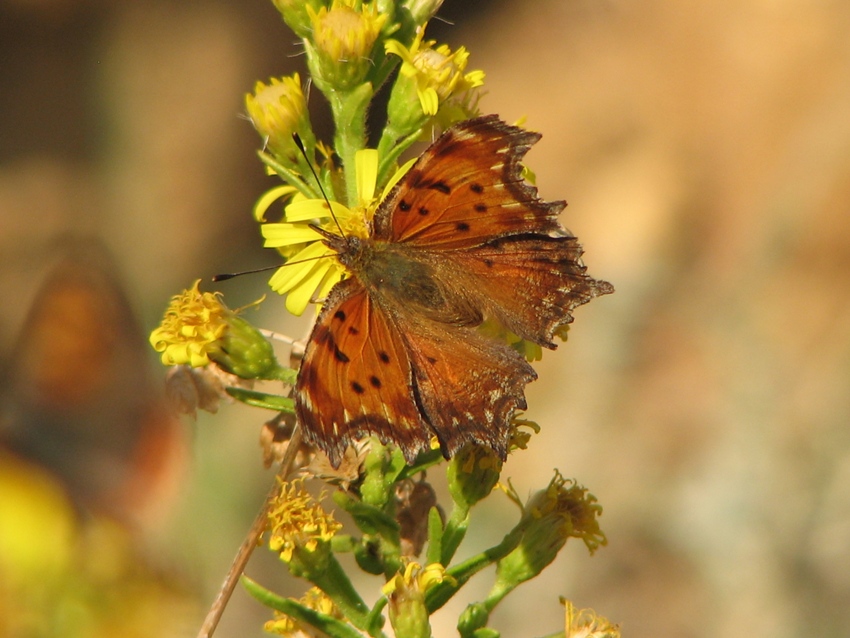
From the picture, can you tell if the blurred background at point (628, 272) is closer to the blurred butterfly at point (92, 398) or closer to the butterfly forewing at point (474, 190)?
the blurred butterfly at point (92, 398)

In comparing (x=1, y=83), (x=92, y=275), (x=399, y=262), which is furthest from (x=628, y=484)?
(x=1, y=83)

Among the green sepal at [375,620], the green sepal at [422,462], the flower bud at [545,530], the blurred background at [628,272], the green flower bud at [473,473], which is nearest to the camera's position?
the green sepal at [375,620]

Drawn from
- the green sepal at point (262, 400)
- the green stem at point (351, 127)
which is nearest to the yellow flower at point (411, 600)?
the green sepal at point (262, 400)

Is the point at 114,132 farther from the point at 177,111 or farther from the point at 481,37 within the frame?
the point at 481,37

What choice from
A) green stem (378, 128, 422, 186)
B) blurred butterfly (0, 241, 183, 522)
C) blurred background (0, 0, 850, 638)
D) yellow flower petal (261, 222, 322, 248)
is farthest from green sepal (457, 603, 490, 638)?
blurred background (0, 0, 850, 638)

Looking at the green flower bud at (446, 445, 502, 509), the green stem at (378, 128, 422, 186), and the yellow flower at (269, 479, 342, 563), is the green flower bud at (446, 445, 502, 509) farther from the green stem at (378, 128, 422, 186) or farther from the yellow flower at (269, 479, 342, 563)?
the green stem at (378, 128, 422, 186)
